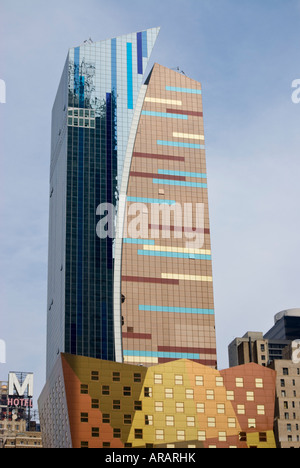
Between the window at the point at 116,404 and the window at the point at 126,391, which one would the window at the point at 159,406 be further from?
the window at the point at 116,404

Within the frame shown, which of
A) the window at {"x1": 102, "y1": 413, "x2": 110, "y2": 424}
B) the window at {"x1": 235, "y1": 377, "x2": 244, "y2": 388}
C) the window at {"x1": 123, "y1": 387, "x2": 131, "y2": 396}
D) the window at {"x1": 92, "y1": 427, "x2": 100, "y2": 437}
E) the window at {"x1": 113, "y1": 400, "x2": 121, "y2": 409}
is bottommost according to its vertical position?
the window at {"x1": 92, "y1": 427, "x2": 100, "y2": 437}

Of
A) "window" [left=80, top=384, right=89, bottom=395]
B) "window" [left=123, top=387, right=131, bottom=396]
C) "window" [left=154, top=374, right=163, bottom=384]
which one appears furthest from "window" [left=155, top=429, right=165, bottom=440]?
"window" [left=80, top=384, right=89, bottom=395]

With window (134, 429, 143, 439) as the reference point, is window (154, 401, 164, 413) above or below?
above

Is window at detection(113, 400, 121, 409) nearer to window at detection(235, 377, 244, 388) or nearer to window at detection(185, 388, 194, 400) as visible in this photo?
window at detection(185, 388, 194, 400)

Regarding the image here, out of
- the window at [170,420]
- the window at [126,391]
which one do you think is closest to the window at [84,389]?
the window at [126,391]

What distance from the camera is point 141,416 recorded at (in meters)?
183

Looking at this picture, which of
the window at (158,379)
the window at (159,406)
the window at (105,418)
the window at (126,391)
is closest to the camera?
the window at (105,418)

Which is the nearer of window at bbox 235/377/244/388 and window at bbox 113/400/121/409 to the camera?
window at bbox 113/400/121/409

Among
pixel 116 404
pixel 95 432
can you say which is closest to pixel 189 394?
pixel 116 404

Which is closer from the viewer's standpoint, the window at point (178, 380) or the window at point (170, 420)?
the window at point (170, 420)

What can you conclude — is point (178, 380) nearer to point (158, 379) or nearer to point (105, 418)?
point (158, 379)
